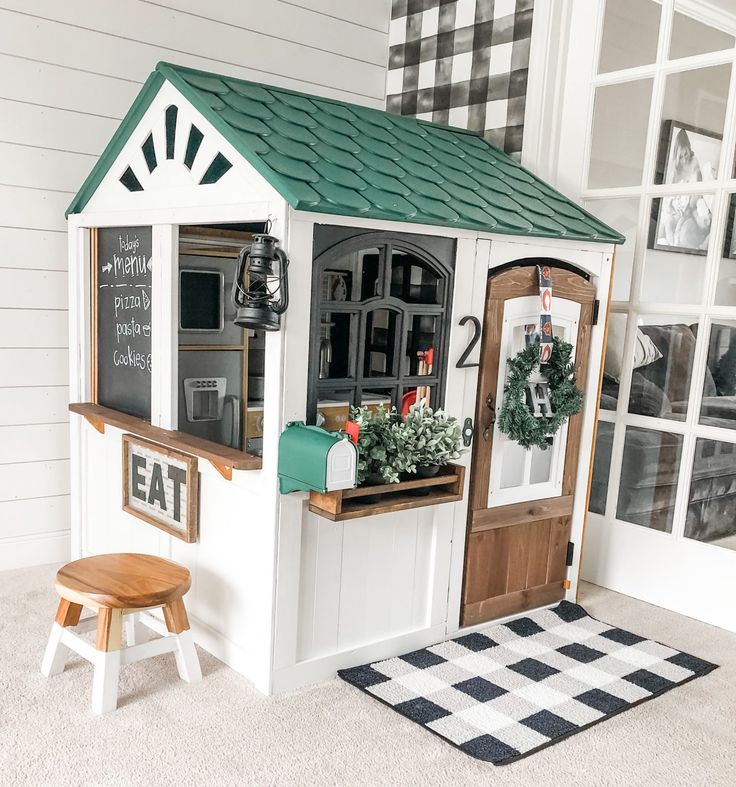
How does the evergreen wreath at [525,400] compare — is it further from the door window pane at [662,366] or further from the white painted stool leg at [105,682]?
the white painted stool leg at [105,682]

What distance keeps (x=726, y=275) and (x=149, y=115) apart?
226 cm

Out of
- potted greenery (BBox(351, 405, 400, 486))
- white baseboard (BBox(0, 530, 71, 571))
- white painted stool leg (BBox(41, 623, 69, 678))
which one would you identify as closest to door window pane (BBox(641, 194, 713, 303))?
potted greenery (BBox(351, 405, 400, 486))

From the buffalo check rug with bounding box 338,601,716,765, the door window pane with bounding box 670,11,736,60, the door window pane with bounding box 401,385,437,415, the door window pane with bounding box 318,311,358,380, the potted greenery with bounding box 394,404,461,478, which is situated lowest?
the buffalo check rug with bounding box 338,601,716,765

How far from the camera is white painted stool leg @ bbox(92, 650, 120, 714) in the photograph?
7.74 feet

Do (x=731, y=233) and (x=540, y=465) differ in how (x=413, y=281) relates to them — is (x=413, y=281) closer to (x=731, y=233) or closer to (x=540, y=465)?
(x=540, y=465)

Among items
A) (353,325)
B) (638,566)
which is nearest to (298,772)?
(353,325)

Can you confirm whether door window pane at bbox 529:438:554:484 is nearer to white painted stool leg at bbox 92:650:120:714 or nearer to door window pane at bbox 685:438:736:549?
door window pane at bbox 685:438:736:549

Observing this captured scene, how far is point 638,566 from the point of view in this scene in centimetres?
351

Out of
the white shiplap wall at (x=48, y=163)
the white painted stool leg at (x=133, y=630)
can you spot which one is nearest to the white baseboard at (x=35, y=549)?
the white shiplap wall at (x=48, y=163)

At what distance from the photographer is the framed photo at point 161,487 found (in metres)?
2.77

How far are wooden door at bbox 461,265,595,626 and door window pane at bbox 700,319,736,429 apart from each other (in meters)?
0.52

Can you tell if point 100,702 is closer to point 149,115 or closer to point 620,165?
point 149,115

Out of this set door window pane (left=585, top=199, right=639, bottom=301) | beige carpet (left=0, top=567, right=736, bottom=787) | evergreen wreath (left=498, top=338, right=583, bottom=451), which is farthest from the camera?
door window pane (left=585, top=199, right=639, bottom=301)

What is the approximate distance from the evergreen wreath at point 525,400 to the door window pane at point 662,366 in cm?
55
